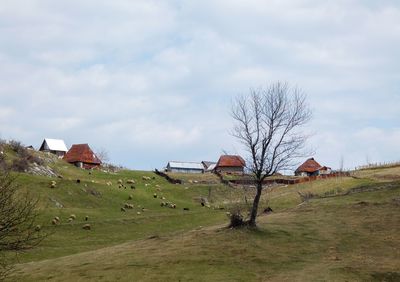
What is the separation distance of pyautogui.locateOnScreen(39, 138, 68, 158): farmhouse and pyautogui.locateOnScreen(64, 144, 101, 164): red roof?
12.1 meters

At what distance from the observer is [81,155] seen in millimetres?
120500

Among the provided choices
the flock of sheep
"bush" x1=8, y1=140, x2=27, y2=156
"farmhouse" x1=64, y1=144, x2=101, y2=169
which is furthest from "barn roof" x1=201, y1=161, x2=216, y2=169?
"bush" x1=8, y1=140, x2=27, y2=156

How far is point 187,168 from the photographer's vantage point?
581 ft

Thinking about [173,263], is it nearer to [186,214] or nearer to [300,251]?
[300,251]

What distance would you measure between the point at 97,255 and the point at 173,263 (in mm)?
7106

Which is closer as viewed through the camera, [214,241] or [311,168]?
[214,241]

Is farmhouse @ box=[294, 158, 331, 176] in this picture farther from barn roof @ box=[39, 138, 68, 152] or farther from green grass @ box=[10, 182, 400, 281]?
green grass @ box=[10, 182, 400, 281]

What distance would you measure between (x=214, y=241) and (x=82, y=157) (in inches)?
3356

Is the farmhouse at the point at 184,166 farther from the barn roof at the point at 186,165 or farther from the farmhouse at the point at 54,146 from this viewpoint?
the farmhouse at the point at 54,146

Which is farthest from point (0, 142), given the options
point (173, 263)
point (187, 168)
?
point (187, 168)

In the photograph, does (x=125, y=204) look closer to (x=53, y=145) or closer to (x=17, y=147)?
(x=17, y=147)

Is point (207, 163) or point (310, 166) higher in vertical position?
point (207, 163)

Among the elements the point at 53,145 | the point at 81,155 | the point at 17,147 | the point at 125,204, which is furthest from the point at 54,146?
the point at 125,204

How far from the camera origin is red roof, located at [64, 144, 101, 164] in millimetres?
120094
